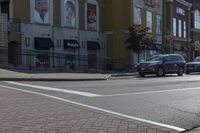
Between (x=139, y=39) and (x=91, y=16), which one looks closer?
(x=139, y=39)

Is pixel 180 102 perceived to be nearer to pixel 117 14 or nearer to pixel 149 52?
pixel 117 14

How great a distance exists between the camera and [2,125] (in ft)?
29.6

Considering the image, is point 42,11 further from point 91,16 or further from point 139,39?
point 139,39

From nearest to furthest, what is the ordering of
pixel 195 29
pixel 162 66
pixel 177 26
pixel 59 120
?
1. pixel 59 120
2. pixel 162 66
3. pixel 177 26
4. pixel 195 29

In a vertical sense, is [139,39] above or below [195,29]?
below

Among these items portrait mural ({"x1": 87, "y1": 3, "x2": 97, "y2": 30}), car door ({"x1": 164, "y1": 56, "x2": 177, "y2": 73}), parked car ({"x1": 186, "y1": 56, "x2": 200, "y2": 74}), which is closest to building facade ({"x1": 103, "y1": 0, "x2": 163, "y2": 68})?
portrait mural ({"x1": 87, "y1": 3, "x2": 97, "y2": 30})

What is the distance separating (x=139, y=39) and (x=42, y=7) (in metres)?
10.5

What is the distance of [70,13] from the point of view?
42812mm

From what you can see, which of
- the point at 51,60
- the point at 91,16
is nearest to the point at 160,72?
the point at 51,60

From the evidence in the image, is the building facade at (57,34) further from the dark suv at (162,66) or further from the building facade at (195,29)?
the building facade at (195,29)

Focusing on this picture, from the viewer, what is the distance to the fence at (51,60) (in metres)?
34.2


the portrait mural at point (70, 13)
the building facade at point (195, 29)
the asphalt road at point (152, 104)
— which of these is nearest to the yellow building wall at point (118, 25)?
the portrait mural at point (70, 13)

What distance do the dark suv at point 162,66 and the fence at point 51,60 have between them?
5.48m

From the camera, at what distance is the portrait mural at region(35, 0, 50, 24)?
127 ft
